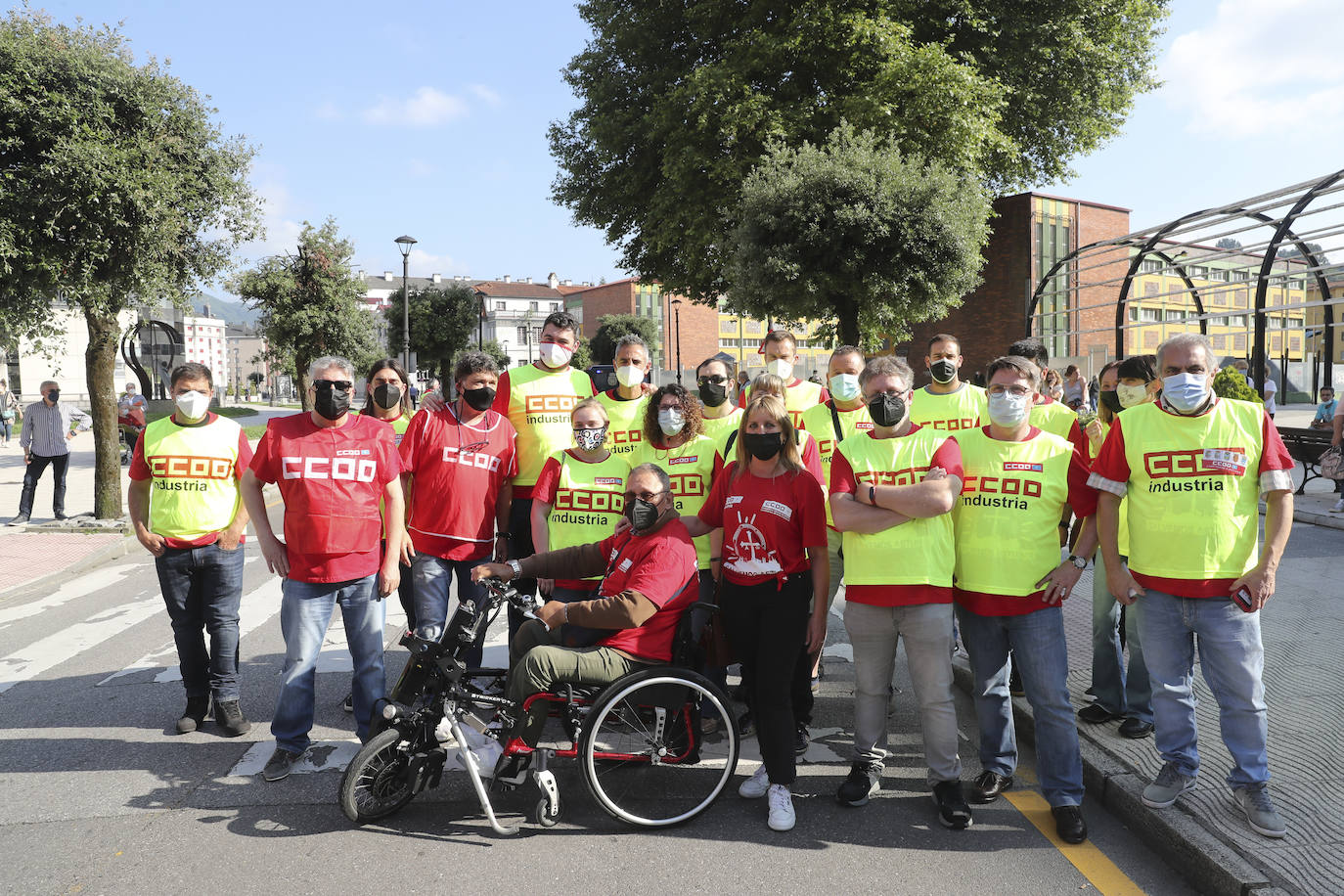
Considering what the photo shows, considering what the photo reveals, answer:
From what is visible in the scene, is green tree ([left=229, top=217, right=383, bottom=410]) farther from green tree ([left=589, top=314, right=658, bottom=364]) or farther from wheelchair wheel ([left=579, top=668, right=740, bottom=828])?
green tree ([left=589, top=314, right=658, bottom=364])

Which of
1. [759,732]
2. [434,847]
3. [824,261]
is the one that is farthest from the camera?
[824,261]

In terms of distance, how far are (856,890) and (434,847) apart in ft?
5.49

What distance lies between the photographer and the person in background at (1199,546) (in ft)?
11.3

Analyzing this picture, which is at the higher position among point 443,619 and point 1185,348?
point 1185,348

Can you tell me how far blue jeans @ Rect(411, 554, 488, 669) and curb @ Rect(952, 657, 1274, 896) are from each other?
301 centimetres

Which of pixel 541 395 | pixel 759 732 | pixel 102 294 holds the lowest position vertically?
pixel 759 732

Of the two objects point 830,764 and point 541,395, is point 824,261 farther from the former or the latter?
point 830,764

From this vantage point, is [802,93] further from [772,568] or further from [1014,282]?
[772,568]

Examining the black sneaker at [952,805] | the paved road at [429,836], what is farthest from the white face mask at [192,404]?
the black sneaker at [952,805]

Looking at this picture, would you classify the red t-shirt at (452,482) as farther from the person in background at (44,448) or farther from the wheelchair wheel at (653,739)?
the person in background at (44,448)

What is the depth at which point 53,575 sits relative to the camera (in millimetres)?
8883

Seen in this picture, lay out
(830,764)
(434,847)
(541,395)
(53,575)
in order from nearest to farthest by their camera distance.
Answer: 1. (434,847)
2. (830,764)
3. (541,395)
4. (53,575)

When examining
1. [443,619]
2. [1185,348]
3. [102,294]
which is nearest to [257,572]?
[102,294]

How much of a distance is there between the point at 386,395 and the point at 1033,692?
4.03 metres
